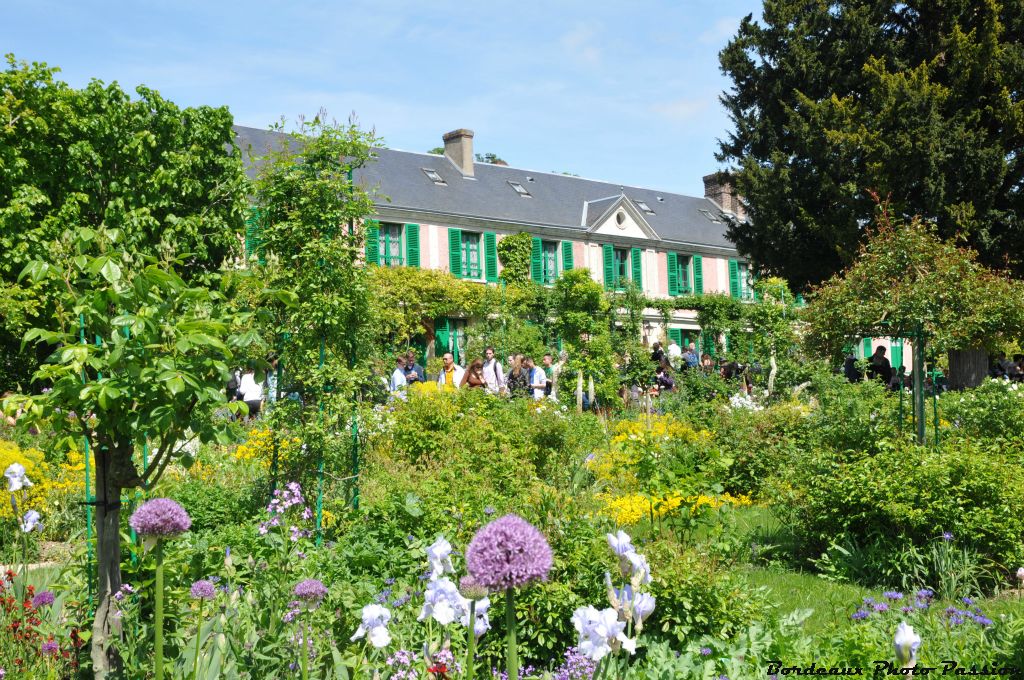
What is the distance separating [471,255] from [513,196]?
3.58m

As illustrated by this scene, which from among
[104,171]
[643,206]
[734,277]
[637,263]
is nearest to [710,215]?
[734,277]

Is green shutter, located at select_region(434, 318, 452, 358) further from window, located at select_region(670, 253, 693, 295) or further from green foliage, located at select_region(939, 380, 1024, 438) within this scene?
green foliage, located at select_region(939, 380, 1024, 438)

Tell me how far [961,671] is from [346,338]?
4419mm

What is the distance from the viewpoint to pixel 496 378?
1384 cm

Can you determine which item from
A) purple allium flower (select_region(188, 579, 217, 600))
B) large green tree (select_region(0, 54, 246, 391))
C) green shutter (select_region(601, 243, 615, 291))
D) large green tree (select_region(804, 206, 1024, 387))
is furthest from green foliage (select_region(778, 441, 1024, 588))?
green shutter (select_region(601, 243, 615, 291))

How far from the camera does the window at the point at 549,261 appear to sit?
91.6 feet

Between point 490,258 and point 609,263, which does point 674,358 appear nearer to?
point 490,258

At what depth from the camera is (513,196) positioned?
29203 millimetres

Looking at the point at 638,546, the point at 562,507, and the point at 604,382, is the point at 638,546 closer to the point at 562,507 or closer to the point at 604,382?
the point at 562,507

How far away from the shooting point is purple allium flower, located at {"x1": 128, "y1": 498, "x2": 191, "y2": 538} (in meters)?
2.66

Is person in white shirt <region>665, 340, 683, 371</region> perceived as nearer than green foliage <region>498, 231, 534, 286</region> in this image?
Yes

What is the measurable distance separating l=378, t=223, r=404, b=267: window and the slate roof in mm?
696


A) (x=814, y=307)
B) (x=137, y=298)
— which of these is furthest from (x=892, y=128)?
(x=137, y=298)

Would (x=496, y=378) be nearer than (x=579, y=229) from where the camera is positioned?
Yes
